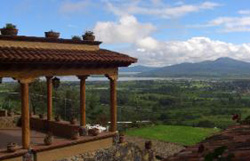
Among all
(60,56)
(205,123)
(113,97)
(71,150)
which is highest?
(60,56)

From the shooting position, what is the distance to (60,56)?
11.0m

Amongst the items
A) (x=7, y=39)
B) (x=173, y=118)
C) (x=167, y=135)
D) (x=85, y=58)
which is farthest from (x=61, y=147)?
(x=173, y=118)

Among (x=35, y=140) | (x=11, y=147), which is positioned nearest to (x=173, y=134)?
(x=35, y=140)

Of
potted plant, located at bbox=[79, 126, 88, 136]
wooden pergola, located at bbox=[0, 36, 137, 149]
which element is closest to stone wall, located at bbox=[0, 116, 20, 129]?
wooden pergola, located at bbox=[0, 36, 137, 149]

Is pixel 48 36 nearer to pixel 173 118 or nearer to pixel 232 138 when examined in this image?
pixel 232 138

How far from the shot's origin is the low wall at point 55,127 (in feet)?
41.6

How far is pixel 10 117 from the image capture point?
15.6 metres

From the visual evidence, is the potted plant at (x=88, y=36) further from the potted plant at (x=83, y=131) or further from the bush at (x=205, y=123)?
the bush at (x=205, y=123)

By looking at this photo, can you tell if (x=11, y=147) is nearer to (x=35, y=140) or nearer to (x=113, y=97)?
(x=35, y=140)

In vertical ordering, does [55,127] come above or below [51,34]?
below

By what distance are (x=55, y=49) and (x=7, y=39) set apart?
5.53 ft

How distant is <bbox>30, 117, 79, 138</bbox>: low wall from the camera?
41.6ft

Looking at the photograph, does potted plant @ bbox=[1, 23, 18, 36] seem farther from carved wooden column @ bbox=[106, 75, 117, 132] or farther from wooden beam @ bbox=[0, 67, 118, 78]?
carved wooden column @ bbox=[106, 75, 117, 132]

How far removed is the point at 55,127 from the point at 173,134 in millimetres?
35513
